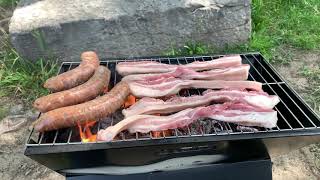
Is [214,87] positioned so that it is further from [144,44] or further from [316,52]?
[316,52]

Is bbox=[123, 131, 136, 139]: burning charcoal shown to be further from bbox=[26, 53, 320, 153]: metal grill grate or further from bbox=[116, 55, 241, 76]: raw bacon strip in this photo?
bbox=[116, 55, 241, 76]: raw bacon strip

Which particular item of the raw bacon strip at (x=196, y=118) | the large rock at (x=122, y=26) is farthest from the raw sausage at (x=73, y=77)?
the large rock at (x=122, y=26)

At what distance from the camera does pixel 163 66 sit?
9.87 ft

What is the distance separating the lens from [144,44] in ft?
Result: 14.6

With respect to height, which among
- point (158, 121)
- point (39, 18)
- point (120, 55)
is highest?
point (158, 121)

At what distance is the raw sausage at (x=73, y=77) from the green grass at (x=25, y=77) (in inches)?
62.3

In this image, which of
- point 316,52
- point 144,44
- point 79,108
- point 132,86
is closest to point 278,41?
point 316,52

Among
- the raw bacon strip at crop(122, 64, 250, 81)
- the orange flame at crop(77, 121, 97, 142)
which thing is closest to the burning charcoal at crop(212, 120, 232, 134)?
the raw bacon strip at crop(122, 64, 250, 81)

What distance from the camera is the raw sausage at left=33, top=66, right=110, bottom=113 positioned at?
2.52m

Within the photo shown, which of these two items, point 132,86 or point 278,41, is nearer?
point 132,86

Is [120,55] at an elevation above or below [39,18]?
below

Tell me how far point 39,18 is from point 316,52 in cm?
349

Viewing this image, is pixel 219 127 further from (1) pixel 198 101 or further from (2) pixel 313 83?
(2) pixel 313 83

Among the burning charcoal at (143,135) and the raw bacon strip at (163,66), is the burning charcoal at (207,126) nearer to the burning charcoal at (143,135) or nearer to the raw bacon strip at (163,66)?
the burning charcoal at (143,135)
